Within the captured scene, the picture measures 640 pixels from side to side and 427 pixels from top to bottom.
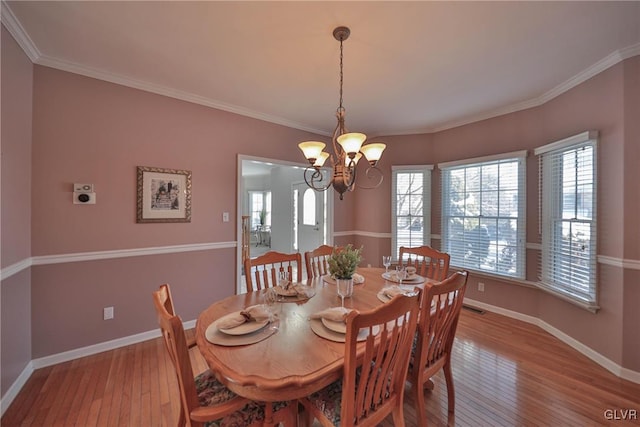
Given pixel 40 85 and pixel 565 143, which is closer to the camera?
pixel 40 85

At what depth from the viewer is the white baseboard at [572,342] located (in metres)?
2.12

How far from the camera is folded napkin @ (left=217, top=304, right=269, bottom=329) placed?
1354 mm

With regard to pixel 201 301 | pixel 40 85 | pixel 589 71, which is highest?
pixel 589 71

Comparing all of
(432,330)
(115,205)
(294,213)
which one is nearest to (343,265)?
(432,330)

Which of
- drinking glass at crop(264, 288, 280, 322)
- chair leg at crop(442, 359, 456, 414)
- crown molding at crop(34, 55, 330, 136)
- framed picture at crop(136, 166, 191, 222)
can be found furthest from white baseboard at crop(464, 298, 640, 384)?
framed picture at crop(136, 166, 191, 222)

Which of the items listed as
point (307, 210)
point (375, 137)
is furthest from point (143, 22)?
point (307, 210)

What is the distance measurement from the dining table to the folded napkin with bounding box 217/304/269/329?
4cm

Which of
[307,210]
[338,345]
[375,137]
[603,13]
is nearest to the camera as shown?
[338,345]

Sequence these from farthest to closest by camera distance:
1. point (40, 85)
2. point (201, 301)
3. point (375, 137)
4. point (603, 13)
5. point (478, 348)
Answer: point (375, 137) < point (201, 301) < point (478, 348) < point (40, 85) < point (603, 13)

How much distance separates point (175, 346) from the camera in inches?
39.5

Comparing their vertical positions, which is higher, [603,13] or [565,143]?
[603,13]

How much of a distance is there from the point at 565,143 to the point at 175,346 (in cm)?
364

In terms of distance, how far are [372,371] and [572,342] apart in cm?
274

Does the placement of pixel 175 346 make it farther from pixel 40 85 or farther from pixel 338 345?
pixel 40 85
